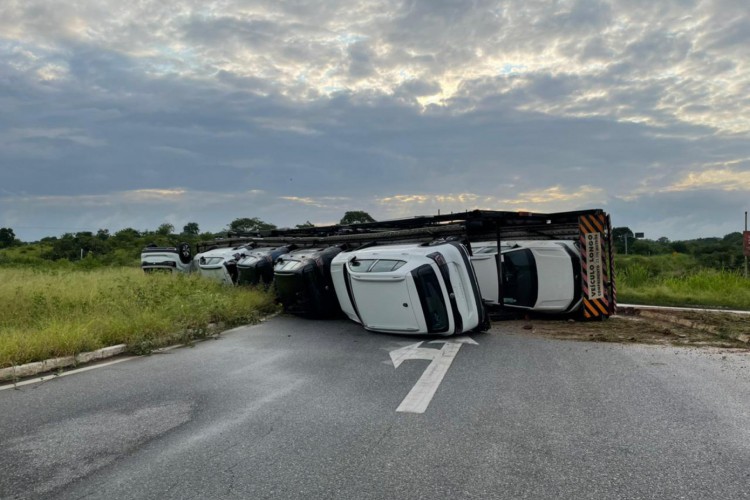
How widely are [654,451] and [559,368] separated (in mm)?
2757

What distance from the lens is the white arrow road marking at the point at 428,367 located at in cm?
519

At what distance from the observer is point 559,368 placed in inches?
262

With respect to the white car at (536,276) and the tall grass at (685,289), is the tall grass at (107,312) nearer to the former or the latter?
the white car at (536,276)

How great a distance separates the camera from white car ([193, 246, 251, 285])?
50.6ft

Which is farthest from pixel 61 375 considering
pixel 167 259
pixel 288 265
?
pixel 167 259

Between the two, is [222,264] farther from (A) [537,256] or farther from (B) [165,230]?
(B) [165,230]

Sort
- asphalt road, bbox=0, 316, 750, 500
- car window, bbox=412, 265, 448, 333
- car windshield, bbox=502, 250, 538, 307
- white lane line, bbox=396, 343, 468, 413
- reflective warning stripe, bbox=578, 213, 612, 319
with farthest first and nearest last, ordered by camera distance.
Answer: car windshield, bbox=502, 250, 538, 307 < reflective warning stripe, bbox=578, 213, 612, 319 < car window, bbox=412, 265, 448, 333 < white lane line, bbox=396, 343, 468, 413 < asphalt road, bbox=0, 316, 750, 500

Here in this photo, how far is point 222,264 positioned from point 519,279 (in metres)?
8.93

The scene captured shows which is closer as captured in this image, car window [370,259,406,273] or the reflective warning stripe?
car window [370,259,406,273]

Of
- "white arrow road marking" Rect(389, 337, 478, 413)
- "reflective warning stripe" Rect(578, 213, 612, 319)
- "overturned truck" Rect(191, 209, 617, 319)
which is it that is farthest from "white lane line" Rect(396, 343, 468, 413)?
"reflective warning stripe" Rect(578, 213, 612, 319)

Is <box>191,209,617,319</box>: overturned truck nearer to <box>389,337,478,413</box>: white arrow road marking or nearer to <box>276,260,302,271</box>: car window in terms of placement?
<box>276,260,302,271</box>: car window

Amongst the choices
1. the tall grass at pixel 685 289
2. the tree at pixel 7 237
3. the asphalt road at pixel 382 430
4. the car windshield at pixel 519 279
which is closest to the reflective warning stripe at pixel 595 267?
the car windshield at pixel 519 279

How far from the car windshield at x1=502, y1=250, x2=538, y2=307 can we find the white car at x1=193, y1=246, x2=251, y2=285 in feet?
26.0

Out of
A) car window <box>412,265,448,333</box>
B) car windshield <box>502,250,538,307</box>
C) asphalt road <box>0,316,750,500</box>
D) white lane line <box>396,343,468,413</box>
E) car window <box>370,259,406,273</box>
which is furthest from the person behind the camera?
car windshield <box>502,250,538,307</box>
